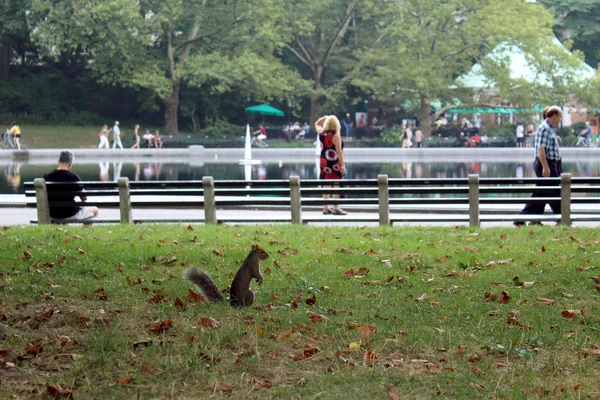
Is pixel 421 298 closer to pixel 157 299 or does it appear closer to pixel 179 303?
pixel 179 303

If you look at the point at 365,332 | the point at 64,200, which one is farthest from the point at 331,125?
the point at 365,332

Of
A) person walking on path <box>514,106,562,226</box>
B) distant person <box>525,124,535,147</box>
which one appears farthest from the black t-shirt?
distant person <box>525,124,535,147</box>

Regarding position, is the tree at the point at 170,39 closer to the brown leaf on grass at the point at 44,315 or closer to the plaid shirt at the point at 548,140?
the plaid shirt at the point at 548,140

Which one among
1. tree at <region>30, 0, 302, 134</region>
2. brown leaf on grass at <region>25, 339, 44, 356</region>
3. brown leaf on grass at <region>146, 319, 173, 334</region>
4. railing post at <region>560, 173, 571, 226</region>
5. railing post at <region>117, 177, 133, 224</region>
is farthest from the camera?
tree at <region>30, 0, 302, 134</region>

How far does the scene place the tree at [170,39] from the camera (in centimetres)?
4771

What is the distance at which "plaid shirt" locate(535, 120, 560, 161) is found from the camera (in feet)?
42.7

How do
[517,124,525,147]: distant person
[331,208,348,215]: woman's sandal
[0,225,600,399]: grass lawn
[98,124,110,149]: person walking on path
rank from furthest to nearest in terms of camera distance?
[517,124,525,147]: distant person
[98,124,110,149]: person walking on path
[331,208,348,215]: woman's sandal
[0,225,600,399]: grass lawn

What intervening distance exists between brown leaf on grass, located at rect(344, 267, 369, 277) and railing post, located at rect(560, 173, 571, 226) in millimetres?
5881

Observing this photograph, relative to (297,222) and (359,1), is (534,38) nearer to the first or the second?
(359,1)

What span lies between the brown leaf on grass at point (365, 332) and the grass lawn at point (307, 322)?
2 cm

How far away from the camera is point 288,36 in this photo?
50656 mm

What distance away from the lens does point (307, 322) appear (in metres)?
6.41

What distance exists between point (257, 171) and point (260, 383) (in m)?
27.9

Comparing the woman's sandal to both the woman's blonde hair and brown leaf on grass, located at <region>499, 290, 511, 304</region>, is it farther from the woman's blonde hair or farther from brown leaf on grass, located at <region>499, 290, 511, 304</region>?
brown leaf on grass, located at <region>499, 290, 511, 304</region>
